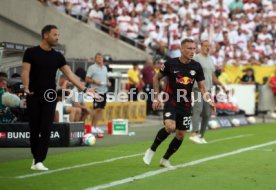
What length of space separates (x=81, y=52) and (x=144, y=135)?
8.43 meters

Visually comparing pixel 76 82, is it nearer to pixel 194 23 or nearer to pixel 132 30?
pixel 132 30

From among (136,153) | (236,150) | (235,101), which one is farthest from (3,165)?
(235,101)

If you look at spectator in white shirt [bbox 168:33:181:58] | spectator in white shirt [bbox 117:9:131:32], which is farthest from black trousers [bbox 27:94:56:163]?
spectator in white shirt [bbox 117:9:131:32]

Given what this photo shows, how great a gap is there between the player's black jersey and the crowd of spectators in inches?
632

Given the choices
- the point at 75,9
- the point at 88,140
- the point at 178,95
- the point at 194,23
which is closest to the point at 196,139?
the point at 88,140

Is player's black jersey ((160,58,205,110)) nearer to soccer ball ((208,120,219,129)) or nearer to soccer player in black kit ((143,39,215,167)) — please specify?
soccer player in black kit ((143,39,215,167))

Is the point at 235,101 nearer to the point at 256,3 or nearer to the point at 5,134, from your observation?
the point at 256,3

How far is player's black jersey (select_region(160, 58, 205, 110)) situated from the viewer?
1179cm

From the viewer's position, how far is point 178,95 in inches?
467

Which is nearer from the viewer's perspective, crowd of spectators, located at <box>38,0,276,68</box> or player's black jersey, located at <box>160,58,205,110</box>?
player's black jersey, located at <box>160,58,205,110</box>

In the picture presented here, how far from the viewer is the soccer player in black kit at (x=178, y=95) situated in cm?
1171

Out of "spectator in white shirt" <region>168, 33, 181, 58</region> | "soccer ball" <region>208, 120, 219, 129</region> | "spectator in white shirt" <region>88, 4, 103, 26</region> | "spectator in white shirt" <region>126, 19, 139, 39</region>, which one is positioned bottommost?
"soccer ball" <region>208, 120, 219, 129</region>

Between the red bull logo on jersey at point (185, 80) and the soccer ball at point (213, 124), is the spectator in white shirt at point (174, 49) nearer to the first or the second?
the soccer ball at point (213, 124)

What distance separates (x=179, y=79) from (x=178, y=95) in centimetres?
24
